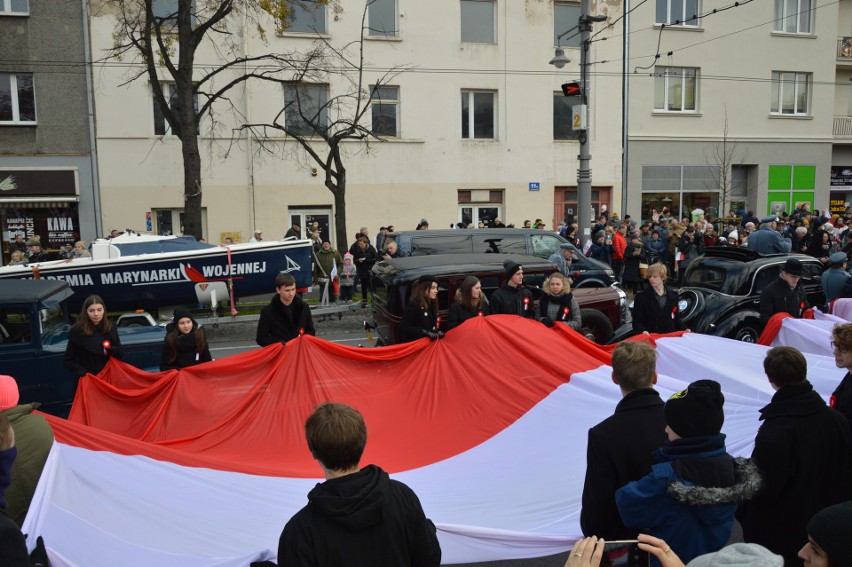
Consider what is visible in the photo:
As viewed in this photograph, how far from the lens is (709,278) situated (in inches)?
477

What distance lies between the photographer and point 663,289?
Answer: 8.73 metres

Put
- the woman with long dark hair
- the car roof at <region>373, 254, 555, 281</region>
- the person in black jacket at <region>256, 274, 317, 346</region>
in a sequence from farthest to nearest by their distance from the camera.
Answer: the car roof at <region>373, 254, 555, 281</region> → the woman with long dark hair → the person in black jacket at <region>256, 274, 317, 346</region>

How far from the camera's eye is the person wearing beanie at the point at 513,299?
29.2 ft

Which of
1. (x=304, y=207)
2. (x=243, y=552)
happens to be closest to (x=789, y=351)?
(x=243, y=552)

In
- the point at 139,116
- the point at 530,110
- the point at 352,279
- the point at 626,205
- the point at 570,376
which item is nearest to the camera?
the point at 570,376

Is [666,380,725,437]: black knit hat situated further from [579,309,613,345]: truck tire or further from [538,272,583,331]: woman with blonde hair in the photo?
[579,309,613,345]: truck tire

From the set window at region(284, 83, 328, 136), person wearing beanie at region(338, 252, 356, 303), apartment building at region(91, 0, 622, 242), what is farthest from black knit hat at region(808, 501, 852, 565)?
window at region(284, 83, 328, 136)

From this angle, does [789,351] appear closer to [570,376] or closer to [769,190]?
[570,376]

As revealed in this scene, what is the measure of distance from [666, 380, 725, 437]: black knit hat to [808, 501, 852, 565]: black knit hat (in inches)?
33.2

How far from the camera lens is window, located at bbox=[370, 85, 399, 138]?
26234 millimetres

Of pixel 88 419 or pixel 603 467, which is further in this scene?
pixel 88 419

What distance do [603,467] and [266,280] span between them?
1294 cm

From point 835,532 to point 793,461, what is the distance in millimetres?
1553

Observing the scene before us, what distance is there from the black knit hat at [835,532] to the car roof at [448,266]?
8114 mm
